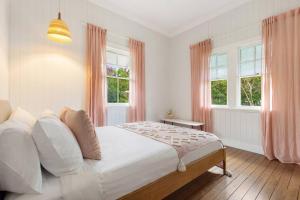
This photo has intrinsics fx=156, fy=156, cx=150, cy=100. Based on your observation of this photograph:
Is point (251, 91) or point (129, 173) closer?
point (129, 173)

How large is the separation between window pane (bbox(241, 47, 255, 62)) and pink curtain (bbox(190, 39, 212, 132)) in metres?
0.69

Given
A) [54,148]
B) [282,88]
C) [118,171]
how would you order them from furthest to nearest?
[282,88]
[118,171]
[54,148]

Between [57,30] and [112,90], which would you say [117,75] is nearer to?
[112,90]

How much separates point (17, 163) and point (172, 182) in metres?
1.24

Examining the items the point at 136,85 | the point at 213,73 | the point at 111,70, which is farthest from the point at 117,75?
the point at 213,73

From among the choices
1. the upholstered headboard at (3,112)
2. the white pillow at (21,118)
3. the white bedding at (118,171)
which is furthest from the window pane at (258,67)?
the upholstered headboard at (3,112)

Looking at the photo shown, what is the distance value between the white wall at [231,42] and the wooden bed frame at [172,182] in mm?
1511

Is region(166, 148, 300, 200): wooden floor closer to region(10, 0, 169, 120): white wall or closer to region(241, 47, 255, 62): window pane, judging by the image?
region(241, 47, 255, 62): window pane

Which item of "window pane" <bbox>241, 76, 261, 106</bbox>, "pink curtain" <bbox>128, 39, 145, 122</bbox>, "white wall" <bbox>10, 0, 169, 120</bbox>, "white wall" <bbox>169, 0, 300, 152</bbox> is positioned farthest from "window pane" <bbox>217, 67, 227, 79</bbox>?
"white wall" <bbox>10, 0, 169, 120</bbox>

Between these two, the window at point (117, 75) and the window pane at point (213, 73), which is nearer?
the window at point (117, 75)

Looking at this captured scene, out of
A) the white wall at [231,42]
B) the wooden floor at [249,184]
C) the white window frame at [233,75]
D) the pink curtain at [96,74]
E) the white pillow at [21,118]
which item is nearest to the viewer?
the white pillow at [21,118]

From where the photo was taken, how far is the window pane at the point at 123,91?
3.75m

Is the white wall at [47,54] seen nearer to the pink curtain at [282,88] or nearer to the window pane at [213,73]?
the window pane at [213,73]

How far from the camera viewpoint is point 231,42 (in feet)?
11.0
